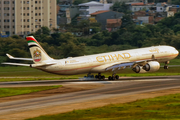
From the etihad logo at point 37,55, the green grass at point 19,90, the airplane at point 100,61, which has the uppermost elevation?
the etihad logo at point 37,55

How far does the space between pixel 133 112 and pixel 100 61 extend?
31501 mm

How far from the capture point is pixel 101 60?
232ft

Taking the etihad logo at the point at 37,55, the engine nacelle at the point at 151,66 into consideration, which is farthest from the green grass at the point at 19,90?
the engine nacelle at the point at 151,66

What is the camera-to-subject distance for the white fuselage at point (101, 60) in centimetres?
6694

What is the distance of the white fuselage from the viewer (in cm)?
6694

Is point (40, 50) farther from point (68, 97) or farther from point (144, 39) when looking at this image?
point (144, 39)

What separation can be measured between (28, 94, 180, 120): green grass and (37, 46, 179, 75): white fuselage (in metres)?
23.5

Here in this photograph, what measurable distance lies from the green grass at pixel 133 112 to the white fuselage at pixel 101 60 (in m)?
23.5

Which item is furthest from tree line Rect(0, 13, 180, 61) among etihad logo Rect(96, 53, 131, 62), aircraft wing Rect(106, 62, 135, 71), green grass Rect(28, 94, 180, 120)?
green grass Rect(28, 94, 180, 120)

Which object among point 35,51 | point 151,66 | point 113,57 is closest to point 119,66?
point 113,57

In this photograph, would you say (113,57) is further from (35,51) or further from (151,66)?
(35,51)

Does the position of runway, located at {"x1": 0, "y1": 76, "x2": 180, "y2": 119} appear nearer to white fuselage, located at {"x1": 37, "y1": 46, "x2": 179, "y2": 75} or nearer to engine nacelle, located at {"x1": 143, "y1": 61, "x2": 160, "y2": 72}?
engine nacelle, located at {"x1": 143, "y1": 61, "x2": 160, "y2": 72}

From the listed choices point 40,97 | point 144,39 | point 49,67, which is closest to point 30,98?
point 40,97

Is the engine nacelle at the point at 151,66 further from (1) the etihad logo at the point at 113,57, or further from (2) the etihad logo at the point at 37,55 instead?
(2) the etihad logo at the point at 37,55
